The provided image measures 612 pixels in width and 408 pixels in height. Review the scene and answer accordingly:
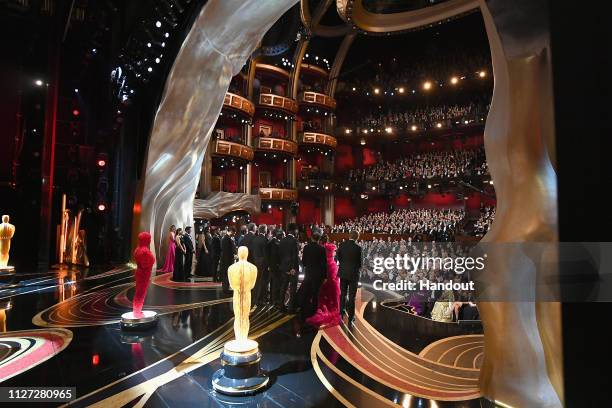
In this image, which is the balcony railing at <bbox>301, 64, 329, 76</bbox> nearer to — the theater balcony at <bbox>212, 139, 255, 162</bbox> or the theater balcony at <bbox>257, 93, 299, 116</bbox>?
the theater balcony at <bbox>257, 93, 299, 116</bbox>

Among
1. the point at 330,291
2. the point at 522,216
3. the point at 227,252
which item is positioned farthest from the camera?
the point at 227,252

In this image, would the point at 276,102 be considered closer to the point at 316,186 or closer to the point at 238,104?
the point at 238,104

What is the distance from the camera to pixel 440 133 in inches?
931

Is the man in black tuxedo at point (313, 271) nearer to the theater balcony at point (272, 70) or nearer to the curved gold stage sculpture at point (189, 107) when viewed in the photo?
the curved gold stage sculpture at point (189, 107)

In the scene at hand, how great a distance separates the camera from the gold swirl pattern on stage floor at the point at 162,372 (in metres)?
2.93

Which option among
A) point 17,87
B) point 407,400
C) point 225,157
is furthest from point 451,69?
point 407,400

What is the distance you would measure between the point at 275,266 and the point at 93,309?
322 centimetres

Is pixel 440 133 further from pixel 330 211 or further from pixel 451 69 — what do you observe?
pixel 330 211

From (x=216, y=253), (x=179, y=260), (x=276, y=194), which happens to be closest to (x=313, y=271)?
(x=216, y=253)

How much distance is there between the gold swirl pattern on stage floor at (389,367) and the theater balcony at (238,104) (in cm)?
1740

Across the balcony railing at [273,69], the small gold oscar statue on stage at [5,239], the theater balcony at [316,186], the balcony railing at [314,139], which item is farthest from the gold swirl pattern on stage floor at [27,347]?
the balcony railing at [273,69]

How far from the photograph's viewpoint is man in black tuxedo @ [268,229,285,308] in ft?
20.8

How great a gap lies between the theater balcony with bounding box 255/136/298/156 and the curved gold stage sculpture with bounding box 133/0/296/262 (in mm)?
11728

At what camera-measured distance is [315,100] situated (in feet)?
83.1
